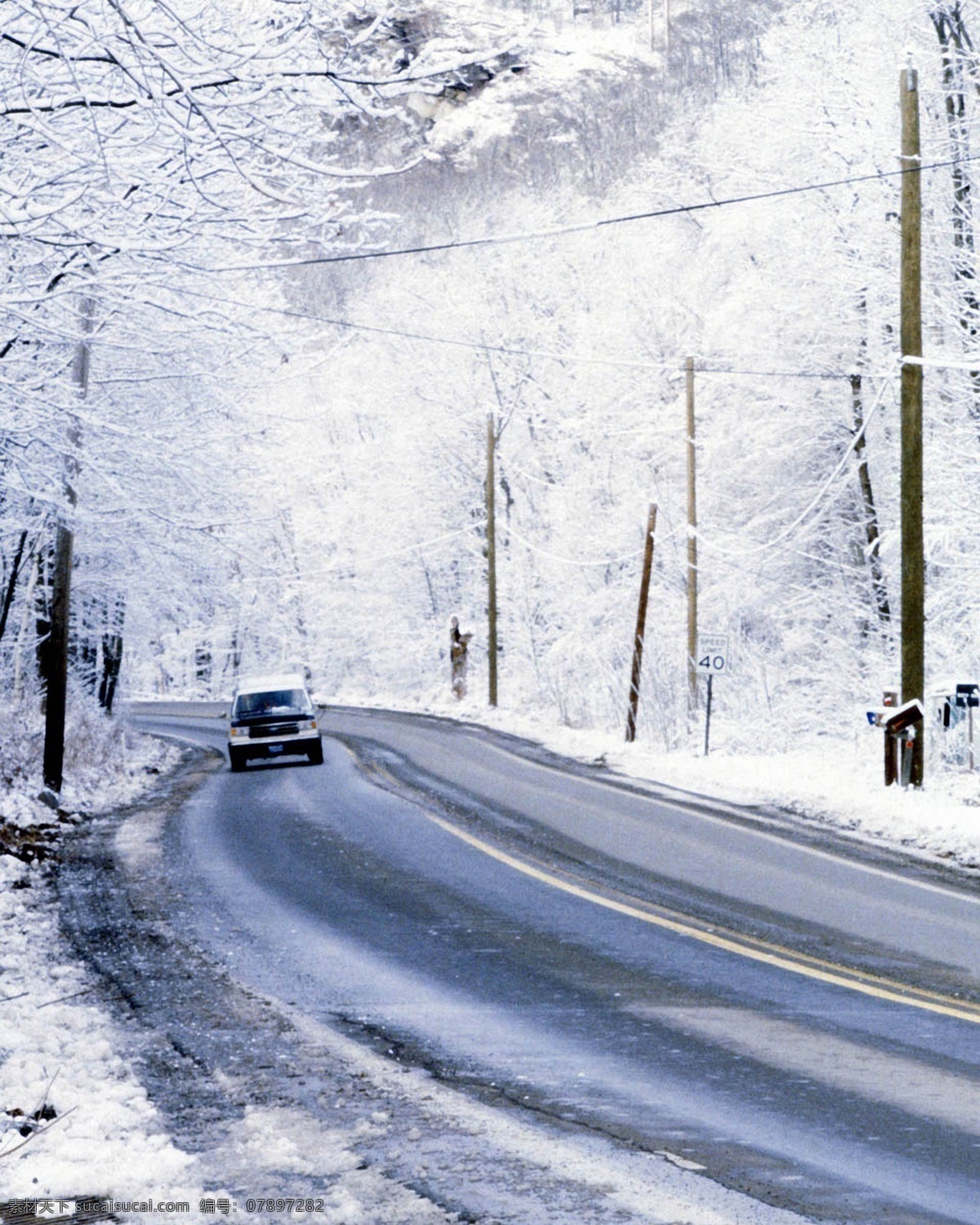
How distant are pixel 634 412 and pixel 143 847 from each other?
25320 millimetres

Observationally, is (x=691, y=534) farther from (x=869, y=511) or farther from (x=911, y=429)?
(x=911, y=429)

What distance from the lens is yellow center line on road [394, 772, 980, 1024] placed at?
7582 mm

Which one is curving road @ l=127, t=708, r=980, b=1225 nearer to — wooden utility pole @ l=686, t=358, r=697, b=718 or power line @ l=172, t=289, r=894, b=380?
power line @ l=172, t=289, r=894, b=380

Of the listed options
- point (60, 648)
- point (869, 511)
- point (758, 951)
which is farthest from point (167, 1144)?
point (869, 511)

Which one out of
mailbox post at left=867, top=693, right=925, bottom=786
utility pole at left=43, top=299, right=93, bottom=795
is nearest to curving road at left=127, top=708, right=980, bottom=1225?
mailbox post at left=867, top=693, right=925, bottom=786

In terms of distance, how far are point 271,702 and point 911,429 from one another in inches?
541

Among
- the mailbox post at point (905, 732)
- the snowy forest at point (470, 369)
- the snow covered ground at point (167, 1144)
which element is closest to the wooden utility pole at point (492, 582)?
the snowy forest at point (470, 369)

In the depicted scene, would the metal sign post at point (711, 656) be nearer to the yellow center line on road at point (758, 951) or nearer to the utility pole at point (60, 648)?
the utility pole at point (60, 648)

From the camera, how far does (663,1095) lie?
601cm

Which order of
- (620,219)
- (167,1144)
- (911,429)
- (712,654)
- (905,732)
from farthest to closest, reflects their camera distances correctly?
(712,654), (620,219), (911,429), (905,732), (167,1144)

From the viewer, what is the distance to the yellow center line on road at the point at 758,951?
7582mm

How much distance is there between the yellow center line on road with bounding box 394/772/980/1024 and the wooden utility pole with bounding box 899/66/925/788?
21.0 ft

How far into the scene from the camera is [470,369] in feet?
166

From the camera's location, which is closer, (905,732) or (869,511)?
(905,732)
